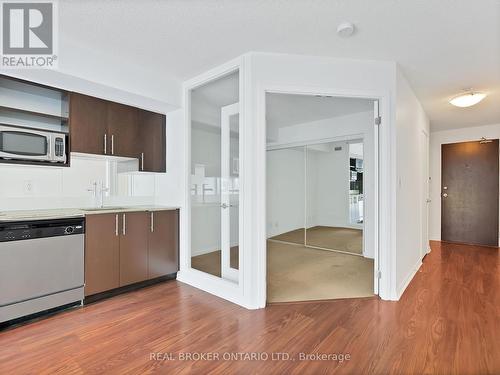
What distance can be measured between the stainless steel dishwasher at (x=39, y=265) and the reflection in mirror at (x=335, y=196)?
390 centimetres

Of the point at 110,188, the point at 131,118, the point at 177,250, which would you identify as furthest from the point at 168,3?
the point at 177,250

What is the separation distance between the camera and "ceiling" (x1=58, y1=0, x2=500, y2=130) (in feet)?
6.21

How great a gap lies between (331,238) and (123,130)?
4046mm

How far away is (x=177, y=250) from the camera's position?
129 inches

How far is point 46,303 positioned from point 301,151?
15.0ft

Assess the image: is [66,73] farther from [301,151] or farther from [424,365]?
[301,151]

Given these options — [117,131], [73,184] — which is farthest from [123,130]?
[73,184]

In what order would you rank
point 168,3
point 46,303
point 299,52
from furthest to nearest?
point 299,52 < point 46,303 < point 168,3

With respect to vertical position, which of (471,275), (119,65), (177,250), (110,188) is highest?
(119,65)

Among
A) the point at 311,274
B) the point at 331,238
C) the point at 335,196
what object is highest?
the point at 335,196

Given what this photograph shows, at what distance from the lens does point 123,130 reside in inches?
120

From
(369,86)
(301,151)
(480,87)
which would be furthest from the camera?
(301,151)

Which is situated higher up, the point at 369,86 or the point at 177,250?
Result: the point at 369,86

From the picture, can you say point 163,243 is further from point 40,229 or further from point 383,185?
point 383,185
